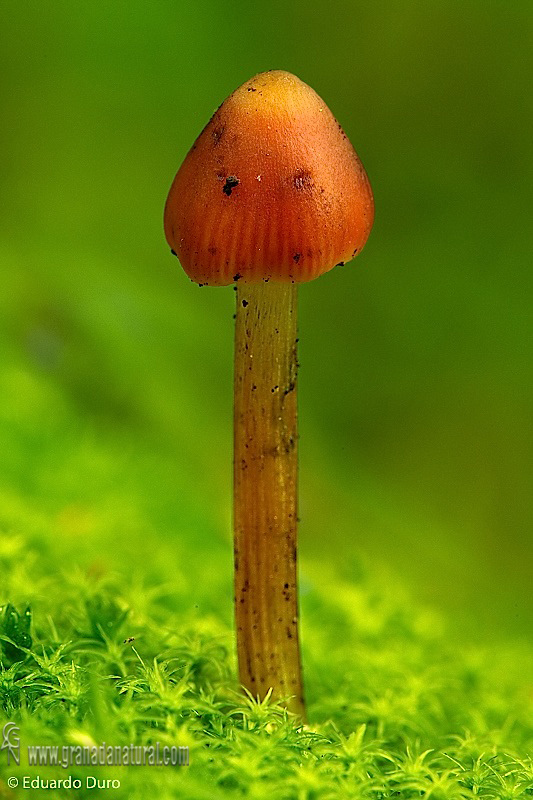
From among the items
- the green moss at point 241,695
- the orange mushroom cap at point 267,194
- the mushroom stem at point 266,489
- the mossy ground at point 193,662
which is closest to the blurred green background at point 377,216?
the mossy ground at point 193,662

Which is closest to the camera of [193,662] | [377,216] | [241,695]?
[241,695]

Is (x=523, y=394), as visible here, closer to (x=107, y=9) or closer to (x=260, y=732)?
(x=107, y=9)

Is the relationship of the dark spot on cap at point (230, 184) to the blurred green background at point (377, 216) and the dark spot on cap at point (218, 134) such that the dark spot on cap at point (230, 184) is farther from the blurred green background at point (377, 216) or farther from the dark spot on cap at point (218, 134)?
the blurred green background at point (377, 216)

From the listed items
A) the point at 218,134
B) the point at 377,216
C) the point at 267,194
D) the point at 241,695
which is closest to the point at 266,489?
the point at 241,695

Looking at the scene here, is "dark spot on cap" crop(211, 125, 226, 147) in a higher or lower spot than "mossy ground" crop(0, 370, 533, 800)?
higher

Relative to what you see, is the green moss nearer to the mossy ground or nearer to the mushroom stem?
the mossy ground

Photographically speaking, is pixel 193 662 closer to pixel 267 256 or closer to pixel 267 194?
pixel 267 256

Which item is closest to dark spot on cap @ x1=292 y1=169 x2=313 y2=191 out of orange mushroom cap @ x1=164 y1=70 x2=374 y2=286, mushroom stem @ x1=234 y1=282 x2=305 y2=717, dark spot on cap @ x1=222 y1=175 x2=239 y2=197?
orange mushroom cap @ x1=164 y1=70 x2=374 y2=286
